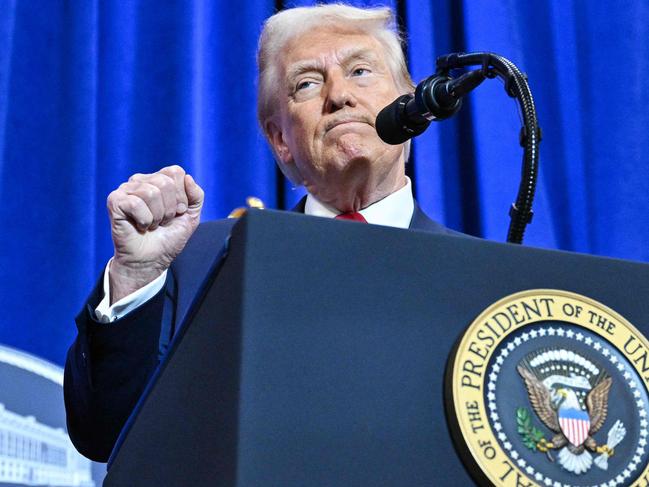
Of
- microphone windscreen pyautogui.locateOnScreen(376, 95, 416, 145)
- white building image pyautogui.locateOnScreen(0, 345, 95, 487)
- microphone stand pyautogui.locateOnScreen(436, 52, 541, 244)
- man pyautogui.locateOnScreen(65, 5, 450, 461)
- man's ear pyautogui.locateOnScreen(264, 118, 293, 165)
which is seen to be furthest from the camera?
man's ear pyautogui.locateOnScreen(264, 118, 293, 165)

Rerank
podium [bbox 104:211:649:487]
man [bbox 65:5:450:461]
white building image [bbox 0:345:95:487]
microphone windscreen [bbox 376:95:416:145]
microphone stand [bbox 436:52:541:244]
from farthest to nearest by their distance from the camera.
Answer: white building image [bbox 0:345:95:487]
man [bbox 65:5:450:461]
microphone windscreen [bbox 376:95:416:145]
microphone stand [bbox 436:52:541:244]
podium [bbox 104:211:649:487]

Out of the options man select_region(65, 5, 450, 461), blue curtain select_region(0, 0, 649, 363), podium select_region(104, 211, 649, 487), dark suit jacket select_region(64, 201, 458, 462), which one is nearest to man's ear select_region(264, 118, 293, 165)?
man select_region(65, 5, 450, 461)

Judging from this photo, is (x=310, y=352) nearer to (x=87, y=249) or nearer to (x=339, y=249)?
(x=339, y=249)

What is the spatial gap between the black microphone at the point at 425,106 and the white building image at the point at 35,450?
36.8 inches

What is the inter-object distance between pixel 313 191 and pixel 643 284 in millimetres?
1085

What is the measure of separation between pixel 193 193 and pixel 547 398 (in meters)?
0.51

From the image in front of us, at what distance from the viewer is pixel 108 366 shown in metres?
1.10

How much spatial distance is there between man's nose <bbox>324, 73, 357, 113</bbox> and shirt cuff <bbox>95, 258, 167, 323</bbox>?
0.67 metres

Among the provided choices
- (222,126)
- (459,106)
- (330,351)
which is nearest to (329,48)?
(222,126)

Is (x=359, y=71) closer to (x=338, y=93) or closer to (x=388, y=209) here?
(x=338, y=93)

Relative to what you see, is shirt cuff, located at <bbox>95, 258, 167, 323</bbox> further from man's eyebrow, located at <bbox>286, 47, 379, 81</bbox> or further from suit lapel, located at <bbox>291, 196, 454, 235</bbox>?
man's eyebrow, located at <bbox>286, 47, 379, 81</bbox>

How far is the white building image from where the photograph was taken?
61.3 inches

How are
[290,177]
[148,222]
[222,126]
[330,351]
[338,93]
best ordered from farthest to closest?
[222,126] → [290,177] → [338,93] → [148,222] → [330,351]

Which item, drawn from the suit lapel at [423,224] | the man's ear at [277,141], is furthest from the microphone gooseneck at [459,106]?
the man's ear at [277,141]
